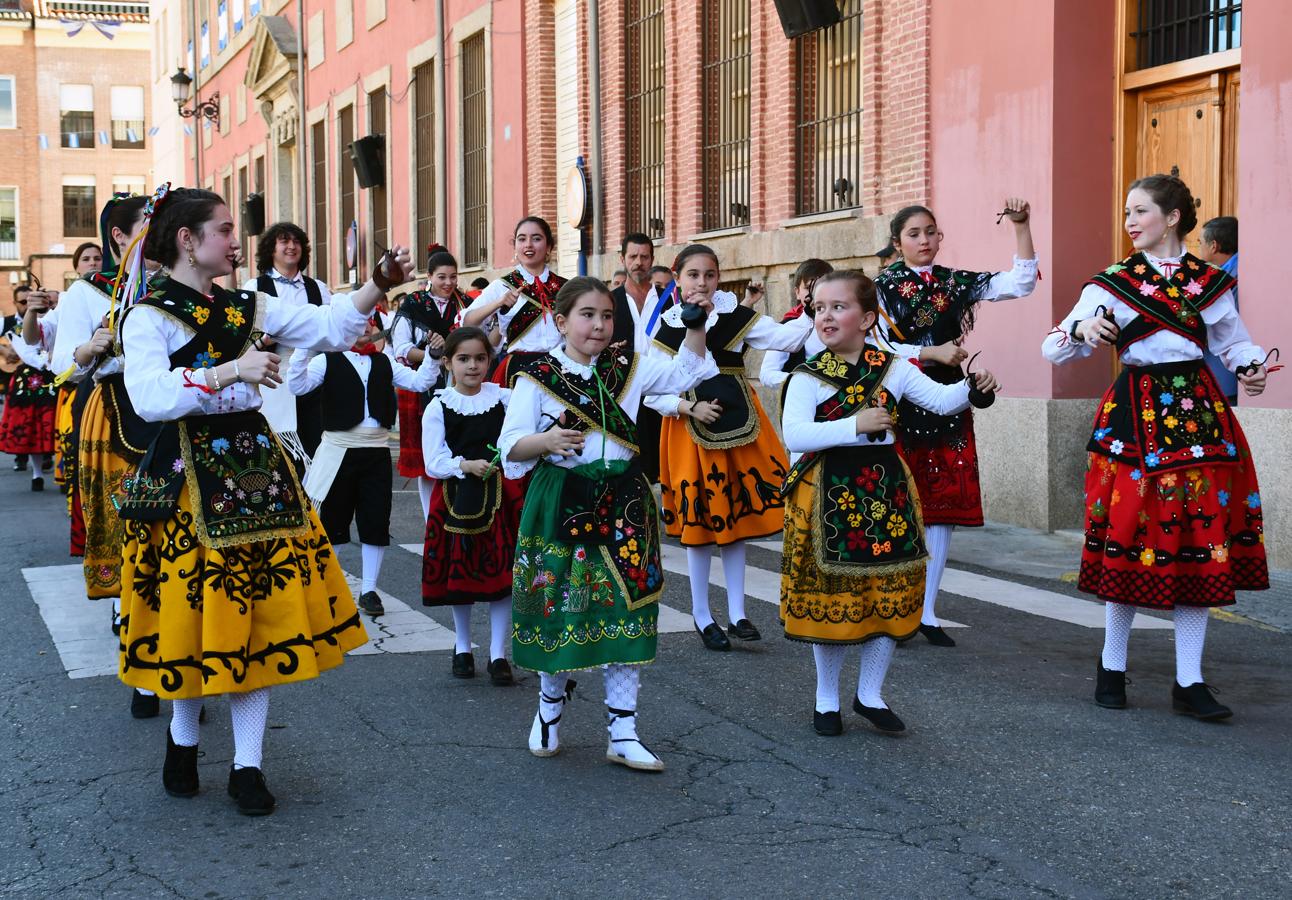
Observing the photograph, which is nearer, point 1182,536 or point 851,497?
point 851,497

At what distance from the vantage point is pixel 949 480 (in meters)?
7.13

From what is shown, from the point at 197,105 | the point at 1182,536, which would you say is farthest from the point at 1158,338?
the point at 197,105

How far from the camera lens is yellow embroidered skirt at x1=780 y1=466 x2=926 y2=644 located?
5371 mm

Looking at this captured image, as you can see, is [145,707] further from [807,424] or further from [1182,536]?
[1182,536]

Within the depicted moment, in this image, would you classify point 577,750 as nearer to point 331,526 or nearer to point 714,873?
point 714,873

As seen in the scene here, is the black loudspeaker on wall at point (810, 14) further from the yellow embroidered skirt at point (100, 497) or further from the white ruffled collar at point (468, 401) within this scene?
the yellow embroidered skirt at point (100, 497)

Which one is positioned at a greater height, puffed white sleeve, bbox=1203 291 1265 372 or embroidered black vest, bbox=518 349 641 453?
puffed white sleeve, bbox=1203 291 1265 372

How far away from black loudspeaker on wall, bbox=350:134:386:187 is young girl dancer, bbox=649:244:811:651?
2025 centimetres

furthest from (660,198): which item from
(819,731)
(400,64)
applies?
(819,731)

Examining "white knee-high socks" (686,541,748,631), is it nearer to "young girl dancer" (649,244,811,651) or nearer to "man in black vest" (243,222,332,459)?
"young girl dancer" (649,244,811,651)

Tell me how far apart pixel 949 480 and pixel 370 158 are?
2109 cm

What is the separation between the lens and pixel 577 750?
5375 millimetres

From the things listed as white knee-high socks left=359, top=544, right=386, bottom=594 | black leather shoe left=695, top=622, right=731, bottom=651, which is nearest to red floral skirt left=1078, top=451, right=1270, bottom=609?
black leather shoe left=695, top=622, right=731, bottom=651

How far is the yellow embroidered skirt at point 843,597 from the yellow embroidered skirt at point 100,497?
2895 mm
